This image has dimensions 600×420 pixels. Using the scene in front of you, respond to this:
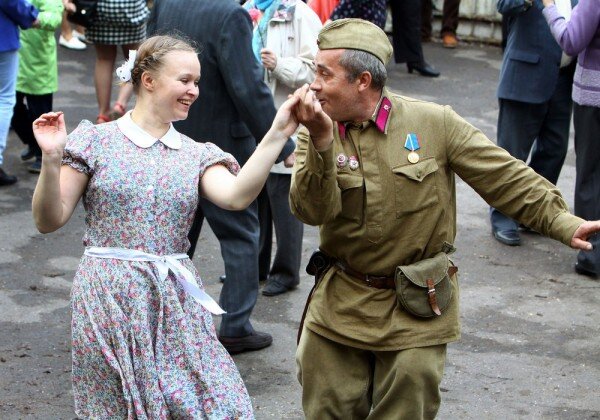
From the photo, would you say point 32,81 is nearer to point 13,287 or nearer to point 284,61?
point 13,287

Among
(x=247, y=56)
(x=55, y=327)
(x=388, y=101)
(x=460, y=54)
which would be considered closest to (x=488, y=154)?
(x=388, y=101)

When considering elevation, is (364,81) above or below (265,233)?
above

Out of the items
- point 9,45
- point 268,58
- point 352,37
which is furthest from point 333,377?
point 9,45

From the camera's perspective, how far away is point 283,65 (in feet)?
20.4

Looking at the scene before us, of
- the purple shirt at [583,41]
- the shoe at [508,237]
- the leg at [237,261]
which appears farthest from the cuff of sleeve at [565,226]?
the shoe at [508,237]

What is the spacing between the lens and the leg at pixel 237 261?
571 centimetres

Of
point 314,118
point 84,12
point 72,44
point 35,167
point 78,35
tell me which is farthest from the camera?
point 78,35

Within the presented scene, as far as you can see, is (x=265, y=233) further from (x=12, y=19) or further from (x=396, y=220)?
(x=396, y=220)

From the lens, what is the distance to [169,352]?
4.11m

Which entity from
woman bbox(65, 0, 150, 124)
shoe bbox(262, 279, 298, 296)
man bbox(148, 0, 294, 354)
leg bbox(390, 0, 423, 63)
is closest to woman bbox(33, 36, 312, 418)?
man bbox(148, 0, 294, 354)

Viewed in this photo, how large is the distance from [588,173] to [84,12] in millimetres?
4186

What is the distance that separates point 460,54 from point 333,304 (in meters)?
9.79

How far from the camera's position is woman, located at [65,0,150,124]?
9352 millimetres

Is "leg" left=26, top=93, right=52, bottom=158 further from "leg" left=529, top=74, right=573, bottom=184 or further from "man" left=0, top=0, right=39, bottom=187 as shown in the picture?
"leg" left=529, top=74, right=573, bottom=184
